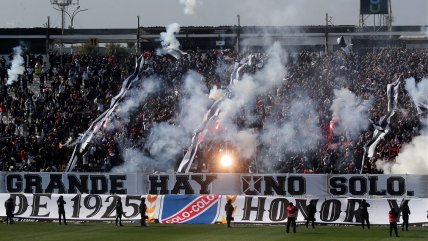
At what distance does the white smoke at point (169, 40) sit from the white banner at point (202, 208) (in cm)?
2292

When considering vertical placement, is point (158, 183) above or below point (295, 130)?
below

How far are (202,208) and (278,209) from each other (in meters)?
3.26

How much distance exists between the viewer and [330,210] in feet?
128

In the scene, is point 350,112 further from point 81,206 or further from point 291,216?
point 81,206

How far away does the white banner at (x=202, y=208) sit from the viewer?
127 feet

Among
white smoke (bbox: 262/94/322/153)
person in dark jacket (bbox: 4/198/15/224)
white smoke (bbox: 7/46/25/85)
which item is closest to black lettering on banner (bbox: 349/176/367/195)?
white smoke (bbox: 262/94/322/153)

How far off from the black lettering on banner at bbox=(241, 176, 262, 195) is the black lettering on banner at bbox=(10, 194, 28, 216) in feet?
32.1

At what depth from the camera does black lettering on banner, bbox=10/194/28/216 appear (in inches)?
1673

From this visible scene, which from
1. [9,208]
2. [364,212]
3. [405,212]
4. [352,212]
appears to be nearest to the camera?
[405,212]

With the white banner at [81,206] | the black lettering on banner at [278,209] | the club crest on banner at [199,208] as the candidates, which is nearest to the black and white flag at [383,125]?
the black lettering on banner at [278,209]

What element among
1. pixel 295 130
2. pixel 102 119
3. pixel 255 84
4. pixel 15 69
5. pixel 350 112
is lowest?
pixel 295 130

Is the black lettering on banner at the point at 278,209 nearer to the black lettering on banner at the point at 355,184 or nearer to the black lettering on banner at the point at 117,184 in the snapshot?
the black lettering on banner at the point at 355,184

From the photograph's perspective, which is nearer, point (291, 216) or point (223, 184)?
point (291, 216)

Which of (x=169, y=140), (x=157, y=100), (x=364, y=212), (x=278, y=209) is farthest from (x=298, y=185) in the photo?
(x=157, y=100)
